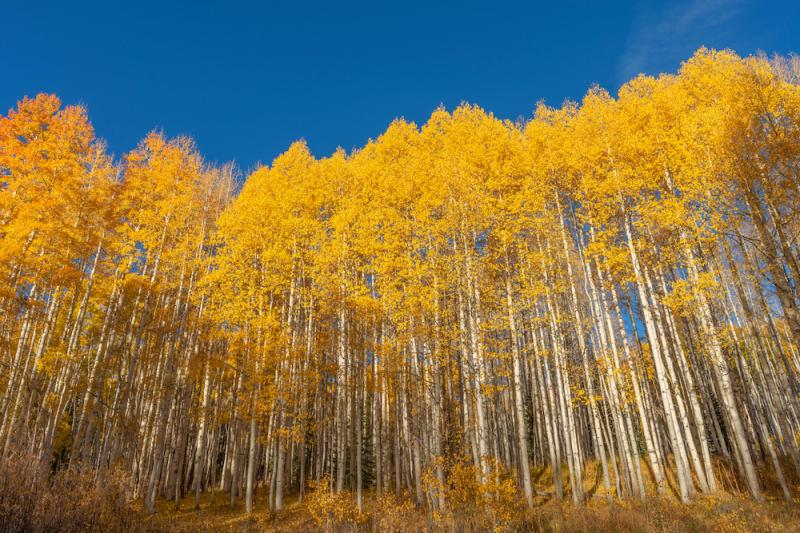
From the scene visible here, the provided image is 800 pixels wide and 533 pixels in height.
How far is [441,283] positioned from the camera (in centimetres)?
1284

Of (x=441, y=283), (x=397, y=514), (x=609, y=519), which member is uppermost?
(x=441, y=283)

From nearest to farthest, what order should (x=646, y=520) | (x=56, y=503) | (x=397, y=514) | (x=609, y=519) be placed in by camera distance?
1. (x=56, y=503)
2. (x=646, y=520)
3. (x=609, y=519)
4. (x=397, y=514)

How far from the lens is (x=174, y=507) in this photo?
13602 mm

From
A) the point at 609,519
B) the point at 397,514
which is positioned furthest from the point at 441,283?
the point at 609,519

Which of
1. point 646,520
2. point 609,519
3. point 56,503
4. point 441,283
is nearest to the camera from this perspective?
point 56,503

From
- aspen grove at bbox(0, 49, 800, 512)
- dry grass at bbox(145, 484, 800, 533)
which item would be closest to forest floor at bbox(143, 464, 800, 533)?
dry grass at bbox(145, 484, 800, 533)

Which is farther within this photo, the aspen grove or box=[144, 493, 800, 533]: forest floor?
the aspen grove

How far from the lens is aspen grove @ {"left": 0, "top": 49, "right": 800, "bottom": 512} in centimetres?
1077

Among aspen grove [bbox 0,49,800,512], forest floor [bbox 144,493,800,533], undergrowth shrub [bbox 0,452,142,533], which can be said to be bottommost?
forest floor [bbox 144,493,800,533]

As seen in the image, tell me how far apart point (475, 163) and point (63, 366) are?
1618 centimetres

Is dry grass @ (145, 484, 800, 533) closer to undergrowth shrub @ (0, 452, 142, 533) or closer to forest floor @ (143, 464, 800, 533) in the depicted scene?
forest floor @ (143, 464, 800, 533)

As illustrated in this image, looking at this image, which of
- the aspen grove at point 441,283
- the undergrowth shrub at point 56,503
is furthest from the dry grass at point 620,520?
the undergrowth shrub at point 56,503

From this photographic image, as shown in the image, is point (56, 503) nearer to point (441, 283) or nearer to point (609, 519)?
point (609, 519)

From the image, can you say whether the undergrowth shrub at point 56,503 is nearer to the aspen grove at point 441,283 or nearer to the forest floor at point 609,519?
the forest floor at point 609,519
